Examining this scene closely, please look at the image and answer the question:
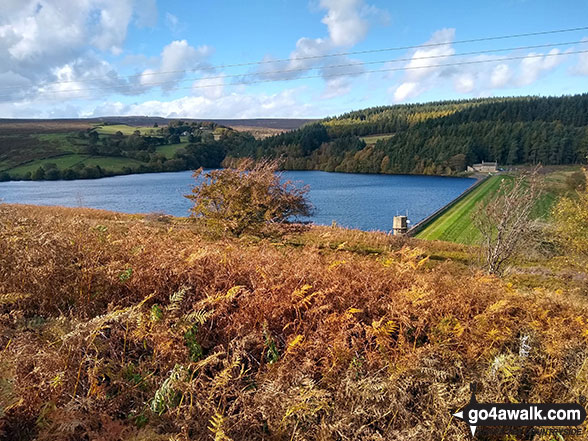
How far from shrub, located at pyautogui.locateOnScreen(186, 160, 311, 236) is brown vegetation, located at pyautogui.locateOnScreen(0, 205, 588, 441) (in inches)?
316

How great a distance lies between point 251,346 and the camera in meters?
3.43

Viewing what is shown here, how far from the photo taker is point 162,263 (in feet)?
14.0

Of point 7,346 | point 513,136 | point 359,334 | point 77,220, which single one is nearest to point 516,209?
point 359,334

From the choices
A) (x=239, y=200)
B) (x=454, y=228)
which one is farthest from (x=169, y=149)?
(x=239, y=200)

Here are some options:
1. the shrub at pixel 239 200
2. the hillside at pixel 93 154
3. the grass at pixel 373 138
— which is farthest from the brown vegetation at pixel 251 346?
the grass at pixel 373 138

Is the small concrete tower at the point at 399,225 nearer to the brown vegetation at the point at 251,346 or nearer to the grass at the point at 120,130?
the brown vegetation at the point at 251,346

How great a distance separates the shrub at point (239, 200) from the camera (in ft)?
41.9

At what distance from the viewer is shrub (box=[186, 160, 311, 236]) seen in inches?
503

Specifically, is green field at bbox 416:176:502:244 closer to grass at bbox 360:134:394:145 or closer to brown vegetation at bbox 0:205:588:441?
brown vegetation at bbox 0:205:588:441

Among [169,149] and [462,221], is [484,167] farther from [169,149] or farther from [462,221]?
[169,149]

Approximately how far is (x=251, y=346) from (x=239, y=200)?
31.8ft

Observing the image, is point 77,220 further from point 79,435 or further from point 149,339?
point 79,435

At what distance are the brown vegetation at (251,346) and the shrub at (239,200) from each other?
8033 mm

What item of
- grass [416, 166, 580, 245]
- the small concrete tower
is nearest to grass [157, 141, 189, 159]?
grass [416, 166, 580, 245]
